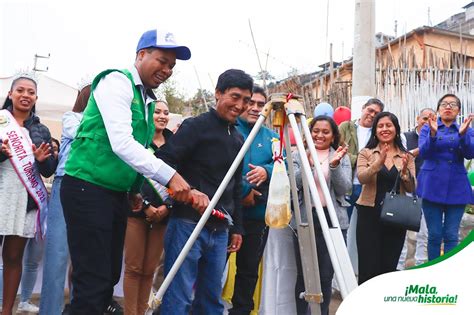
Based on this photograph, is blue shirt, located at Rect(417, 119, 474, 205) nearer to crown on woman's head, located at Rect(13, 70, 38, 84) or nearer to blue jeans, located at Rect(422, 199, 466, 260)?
blue jeans, located at Rect(422, 199, 466, 260)

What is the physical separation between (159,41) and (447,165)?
3.45 meters

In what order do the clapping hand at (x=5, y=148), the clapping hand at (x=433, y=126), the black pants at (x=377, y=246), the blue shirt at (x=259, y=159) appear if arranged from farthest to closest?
the clapping hand at (x=433, y=126) → the black pants at (x=377, y=246) → the blue shirt at (x=259, y=159) → the clapping hand at (x=5, y=148)

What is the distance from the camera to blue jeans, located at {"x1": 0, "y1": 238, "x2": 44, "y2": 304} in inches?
183

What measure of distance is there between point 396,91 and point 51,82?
6157 millimetres

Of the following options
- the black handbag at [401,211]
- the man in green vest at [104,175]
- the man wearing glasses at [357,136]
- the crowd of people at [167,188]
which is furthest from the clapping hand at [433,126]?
the man in green vest at [104,175]

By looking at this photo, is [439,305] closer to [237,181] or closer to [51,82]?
[237,181]

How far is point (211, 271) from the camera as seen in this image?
339 cm

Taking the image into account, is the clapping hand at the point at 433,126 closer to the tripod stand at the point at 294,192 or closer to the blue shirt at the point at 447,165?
the blue shirt at the point at 447,165

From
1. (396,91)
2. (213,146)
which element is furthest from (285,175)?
(396,91)

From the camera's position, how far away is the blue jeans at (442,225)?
202 inches

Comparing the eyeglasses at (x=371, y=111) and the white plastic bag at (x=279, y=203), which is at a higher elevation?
the eyeglasses at (x=371, y=111)

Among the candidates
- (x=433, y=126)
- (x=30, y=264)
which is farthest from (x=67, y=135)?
(x=433, y=126)

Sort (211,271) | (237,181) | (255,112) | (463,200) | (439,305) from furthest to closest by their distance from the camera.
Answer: (463,200)
(255,112)
(237,181)
(211,271)
(439,305)

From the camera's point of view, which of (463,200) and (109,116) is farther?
(463,200)
